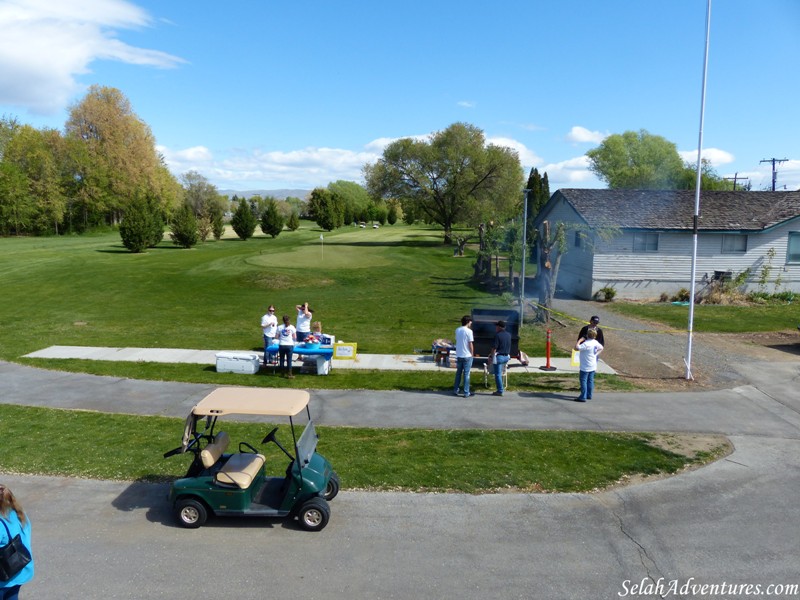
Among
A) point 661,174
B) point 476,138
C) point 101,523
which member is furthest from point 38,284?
point 661,174

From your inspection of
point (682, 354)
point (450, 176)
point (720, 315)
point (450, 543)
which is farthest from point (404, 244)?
point (450, 543)

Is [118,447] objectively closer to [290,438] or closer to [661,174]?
[290,438]

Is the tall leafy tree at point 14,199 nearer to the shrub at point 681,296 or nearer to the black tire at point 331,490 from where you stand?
the shrub at point 681,296

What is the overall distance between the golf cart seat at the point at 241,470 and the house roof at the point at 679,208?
91.3ft

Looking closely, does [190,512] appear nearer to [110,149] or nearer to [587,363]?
[587,363]

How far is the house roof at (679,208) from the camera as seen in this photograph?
109 feet

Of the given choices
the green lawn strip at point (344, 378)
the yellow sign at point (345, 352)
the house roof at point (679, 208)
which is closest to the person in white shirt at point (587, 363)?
the green lawn strip at point (344, 378)

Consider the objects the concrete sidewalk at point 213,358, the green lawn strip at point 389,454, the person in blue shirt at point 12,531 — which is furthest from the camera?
the concrete sidewalk at point 213,358

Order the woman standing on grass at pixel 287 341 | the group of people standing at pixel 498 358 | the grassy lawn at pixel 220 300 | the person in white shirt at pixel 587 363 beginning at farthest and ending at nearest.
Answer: the grassy lawn at pixel 220 300 < the woman standing on grass at pixel 287 341 < the group of people standing at pixel 498 358 < the person in white shirt at pixel 587 363

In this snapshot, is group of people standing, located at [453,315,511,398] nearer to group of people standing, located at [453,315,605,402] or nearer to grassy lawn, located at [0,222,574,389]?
group of people standing, located at [453,315,605,402]

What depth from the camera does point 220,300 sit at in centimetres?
3259

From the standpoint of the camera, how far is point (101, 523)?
8750mm

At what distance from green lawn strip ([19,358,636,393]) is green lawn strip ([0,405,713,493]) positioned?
330 centimetres

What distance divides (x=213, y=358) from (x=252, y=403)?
35.1 ft
